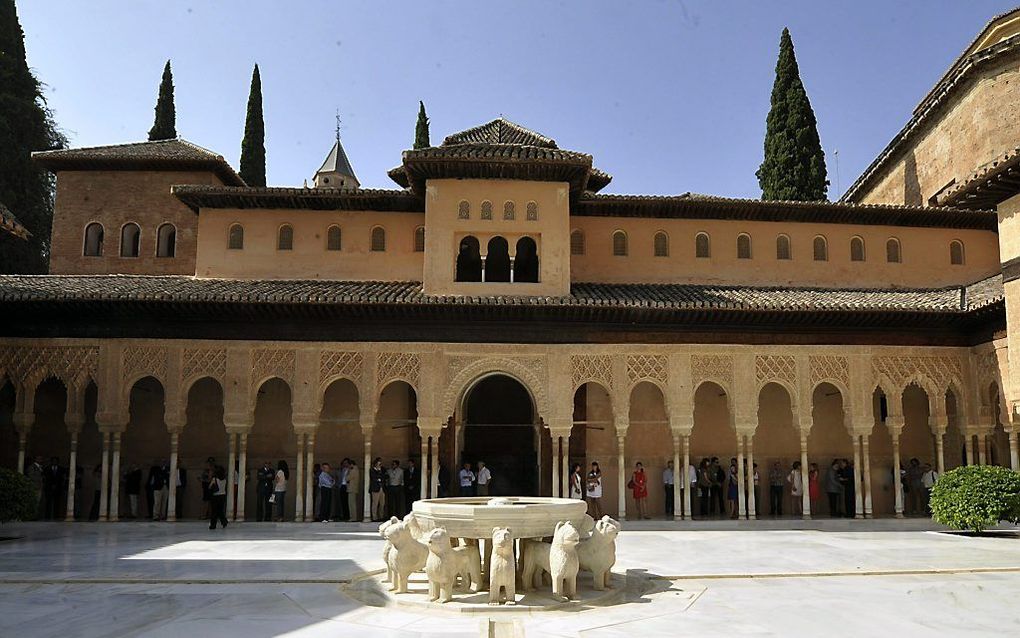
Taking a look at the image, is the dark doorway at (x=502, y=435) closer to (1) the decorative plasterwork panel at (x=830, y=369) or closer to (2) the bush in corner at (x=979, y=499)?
(1) the decorative plasterwork panel at (x=830, y=369)

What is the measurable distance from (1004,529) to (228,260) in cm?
1875

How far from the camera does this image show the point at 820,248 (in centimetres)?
2253

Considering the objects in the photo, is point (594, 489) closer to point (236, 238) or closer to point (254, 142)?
point (236, 238)

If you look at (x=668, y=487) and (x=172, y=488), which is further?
(x=668, y=487)

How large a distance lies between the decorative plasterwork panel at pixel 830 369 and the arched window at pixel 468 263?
840 centimetres

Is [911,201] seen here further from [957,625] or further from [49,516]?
[49,516]

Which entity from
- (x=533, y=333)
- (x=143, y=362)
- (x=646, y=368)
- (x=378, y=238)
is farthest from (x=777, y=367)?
(x=143, y=362)

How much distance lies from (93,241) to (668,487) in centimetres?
1870

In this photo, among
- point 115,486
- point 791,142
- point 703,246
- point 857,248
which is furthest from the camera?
point 791,142

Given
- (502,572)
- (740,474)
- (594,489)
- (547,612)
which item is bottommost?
(547,612)

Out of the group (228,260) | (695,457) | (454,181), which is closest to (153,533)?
(228,260)

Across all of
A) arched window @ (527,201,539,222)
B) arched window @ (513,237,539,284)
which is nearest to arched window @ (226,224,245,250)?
arched window @ (513,237,539,284)

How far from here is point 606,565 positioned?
9828mm

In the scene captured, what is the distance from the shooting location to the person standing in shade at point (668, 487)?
2053 cm
